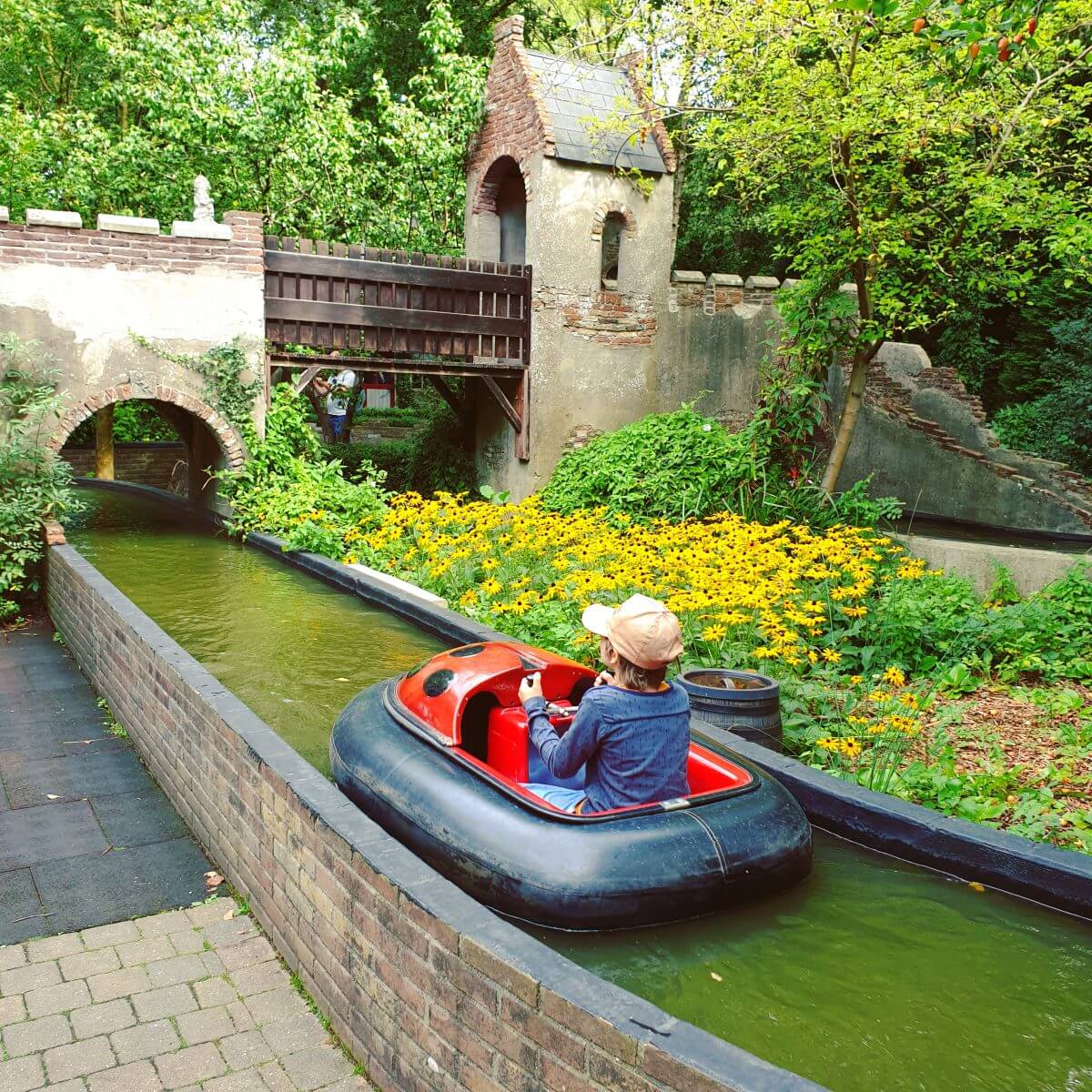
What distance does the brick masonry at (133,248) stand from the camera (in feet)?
34.0

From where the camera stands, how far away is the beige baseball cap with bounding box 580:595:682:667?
3.37 metres

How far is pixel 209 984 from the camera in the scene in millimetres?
3600

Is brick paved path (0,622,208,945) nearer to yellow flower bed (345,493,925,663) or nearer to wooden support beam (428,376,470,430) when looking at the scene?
yellow flower bed (345,493,925,663)

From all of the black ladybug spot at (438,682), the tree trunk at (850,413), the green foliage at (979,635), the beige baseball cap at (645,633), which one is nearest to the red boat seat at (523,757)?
the black ladybug spot at (438,682)

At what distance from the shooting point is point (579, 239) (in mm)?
13570

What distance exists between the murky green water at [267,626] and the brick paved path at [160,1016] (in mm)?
1365

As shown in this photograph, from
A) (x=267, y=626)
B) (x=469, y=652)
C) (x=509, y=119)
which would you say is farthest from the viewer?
(x=509, y=119)

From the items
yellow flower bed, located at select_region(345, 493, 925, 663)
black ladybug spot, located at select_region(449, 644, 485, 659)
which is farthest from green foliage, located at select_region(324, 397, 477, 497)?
black ladybug spot, located at select_region(449, 644, 485, 659)

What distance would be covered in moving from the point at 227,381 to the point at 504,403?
12.7 ft

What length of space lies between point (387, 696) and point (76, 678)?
13.1ft

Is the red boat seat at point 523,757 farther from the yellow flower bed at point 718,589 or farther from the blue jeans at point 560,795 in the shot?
the yellow flower bed at point 718,589

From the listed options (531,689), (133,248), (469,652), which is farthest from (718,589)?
(133,248)

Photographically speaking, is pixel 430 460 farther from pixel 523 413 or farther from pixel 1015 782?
pixel 1015 782

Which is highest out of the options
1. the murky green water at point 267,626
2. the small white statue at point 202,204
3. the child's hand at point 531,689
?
the small white statue at point 202,204
